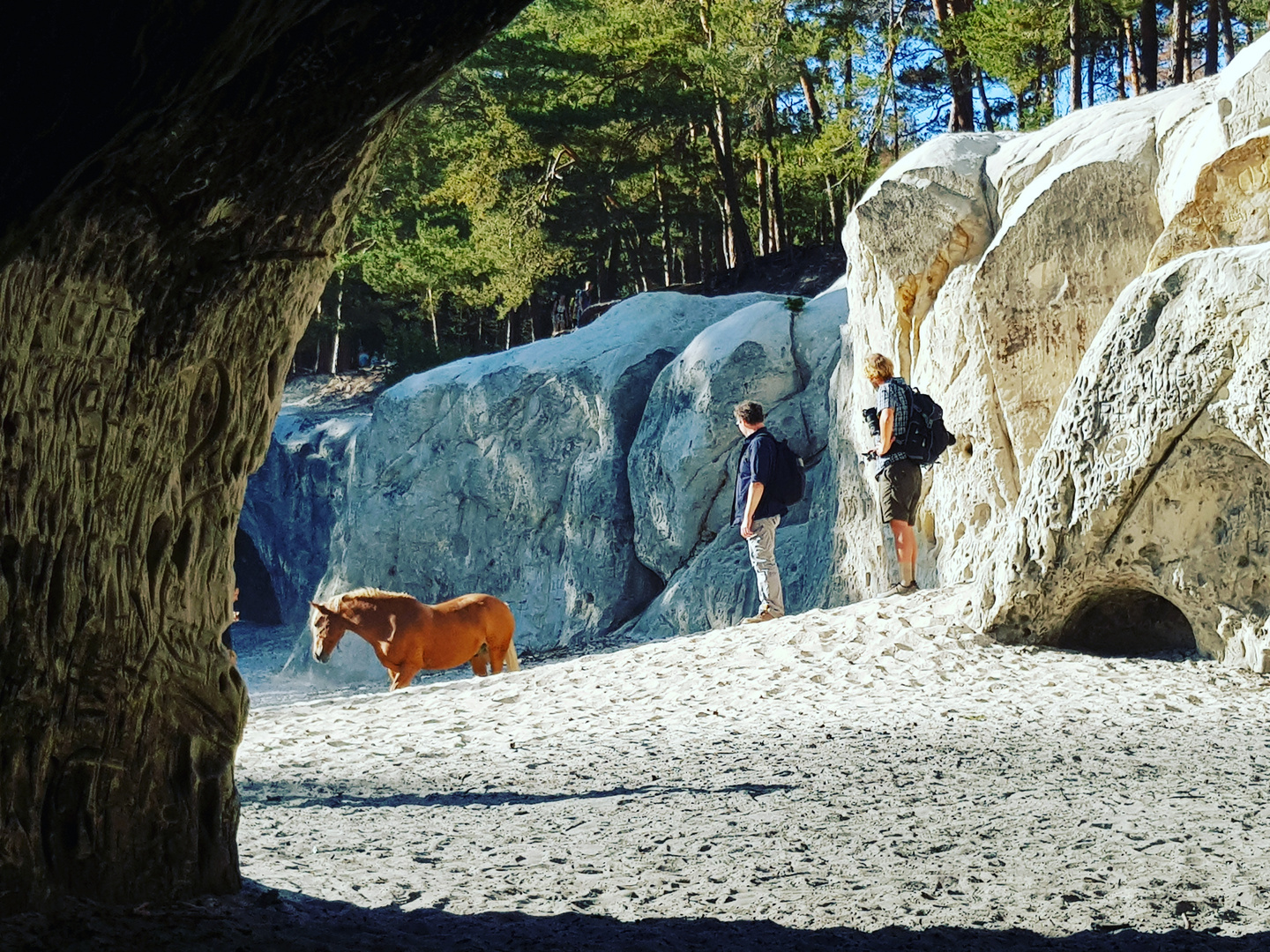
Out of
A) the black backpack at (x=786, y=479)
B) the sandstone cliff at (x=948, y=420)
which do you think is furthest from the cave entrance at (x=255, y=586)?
the black backpack at (x=786, y=479)

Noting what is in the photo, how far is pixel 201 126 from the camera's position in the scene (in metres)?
2.77

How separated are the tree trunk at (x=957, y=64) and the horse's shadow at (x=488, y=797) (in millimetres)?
18149

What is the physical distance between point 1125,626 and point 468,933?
21.3ft

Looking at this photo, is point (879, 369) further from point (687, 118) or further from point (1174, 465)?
point (687, 118)

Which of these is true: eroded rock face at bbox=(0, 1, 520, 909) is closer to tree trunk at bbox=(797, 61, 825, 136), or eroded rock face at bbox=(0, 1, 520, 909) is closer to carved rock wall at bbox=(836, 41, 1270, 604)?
carved rock wall at bbox=(836, 41, 1270, 604)

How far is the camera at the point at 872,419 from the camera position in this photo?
10.1 metres

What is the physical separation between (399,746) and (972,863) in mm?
3788

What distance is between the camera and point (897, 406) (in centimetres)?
979

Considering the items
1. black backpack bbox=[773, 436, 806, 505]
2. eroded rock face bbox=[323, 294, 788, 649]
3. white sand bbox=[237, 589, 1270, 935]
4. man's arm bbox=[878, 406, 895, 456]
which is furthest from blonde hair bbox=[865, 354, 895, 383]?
eroded rock face bbox=[323, 294, 788, 649]

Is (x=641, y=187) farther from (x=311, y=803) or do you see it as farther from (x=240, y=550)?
(x=311, y=803)

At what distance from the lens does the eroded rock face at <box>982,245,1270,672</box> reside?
7.40 meters

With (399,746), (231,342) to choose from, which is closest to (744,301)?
(399,746)

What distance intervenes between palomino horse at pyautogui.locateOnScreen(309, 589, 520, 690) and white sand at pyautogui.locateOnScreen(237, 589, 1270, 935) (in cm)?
271

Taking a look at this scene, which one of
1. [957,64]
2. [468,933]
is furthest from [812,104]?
[468,933]
